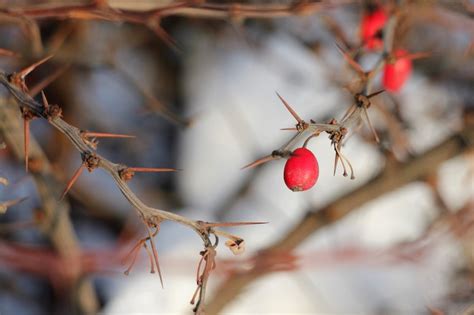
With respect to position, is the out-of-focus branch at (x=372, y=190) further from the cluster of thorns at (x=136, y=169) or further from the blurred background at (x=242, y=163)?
the cluster of thorns at (x=136, y=169)

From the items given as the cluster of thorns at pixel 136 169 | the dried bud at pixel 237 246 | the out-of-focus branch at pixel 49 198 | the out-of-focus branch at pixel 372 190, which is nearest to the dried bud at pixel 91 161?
the cluster of thorns at pixel 136 169

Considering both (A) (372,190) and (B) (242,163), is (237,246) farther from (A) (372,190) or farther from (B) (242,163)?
(B) (242,163)

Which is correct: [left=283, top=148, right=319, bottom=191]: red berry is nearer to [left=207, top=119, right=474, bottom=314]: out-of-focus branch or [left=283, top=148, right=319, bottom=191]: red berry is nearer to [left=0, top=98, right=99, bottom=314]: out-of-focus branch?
[left=0, top=98, right=99, bottom=314]: out-of-focus branch

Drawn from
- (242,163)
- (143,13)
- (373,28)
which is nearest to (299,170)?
(143,13)

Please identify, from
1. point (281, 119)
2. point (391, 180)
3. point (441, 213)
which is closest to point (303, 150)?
point (391, 180)

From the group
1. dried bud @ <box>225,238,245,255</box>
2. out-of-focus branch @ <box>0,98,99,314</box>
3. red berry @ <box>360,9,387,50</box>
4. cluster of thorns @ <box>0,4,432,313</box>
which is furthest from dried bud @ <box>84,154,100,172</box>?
red berry @ <box>360,9,387,50</box>
